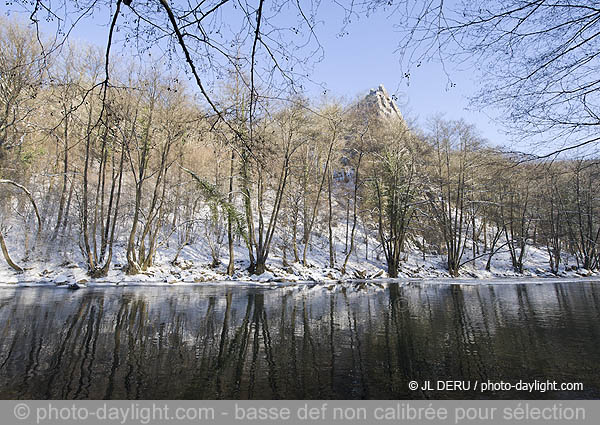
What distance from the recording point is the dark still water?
10.7 feet

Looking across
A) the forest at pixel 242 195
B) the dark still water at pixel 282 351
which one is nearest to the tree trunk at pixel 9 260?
the forest at pixel 242 195

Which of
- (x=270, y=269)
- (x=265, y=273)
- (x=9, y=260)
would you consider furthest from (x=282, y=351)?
(x=9, y=260)

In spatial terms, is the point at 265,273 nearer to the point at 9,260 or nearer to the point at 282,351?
the point at 9,260

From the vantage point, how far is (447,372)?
12.5 ft

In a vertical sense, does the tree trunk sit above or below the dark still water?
above

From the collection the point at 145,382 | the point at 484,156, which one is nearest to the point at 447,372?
the point at 484,156

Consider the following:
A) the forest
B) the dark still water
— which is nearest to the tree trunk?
the forest

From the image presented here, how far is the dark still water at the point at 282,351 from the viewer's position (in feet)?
10.7

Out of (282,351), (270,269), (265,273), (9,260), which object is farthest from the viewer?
(270,269)

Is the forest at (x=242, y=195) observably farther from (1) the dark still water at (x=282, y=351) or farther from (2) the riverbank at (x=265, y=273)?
(1) the dark still water at (x=282, y=351)

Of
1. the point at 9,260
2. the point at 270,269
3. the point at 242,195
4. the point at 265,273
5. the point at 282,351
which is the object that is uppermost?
the point at 242,195

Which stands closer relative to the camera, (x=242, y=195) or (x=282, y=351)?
(x=282, y=351)

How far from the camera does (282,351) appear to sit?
181 inches

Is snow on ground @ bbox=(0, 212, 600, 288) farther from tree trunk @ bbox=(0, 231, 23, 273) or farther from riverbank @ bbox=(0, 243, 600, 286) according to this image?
tree trunk @ bbox=(0, 231, 23, 273)
